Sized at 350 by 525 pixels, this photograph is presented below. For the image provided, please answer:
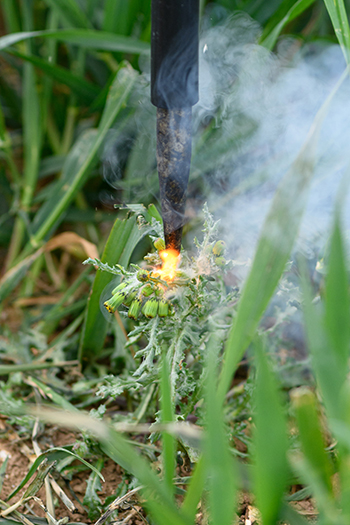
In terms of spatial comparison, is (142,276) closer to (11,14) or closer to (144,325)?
(144,325)

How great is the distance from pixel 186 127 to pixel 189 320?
10.3 inches

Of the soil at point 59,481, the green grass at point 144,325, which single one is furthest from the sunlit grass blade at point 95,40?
the soil at point 59,481

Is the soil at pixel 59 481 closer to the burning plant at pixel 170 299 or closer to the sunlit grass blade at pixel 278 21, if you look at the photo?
the burning plant at pixel 170 299

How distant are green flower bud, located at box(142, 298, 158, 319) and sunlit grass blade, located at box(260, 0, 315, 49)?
682mm

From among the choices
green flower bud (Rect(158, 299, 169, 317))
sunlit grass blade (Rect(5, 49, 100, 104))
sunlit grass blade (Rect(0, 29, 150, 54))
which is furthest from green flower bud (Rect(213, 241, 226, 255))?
sunlit grass blade (Rect(5, 49, 100, 104))

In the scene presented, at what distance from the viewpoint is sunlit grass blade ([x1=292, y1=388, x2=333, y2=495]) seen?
384 mm

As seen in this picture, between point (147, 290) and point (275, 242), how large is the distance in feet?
0.64

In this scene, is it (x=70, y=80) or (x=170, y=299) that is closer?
(x=170, y=299)

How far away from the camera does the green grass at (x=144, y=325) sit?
1.30ft

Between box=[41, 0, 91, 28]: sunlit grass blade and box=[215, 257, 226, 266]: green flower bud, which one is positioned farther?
box=[41, 0, 91, 28]: sunlit grass blade

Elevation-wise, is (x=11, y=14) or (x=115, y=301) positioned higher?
(x=11, y=14)

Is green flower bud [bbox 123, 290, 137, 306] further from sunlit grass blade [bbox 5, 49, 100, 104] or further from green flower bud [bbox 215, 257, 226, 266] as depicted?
sunlit grass blade [bbox 5, 49, 100, 104]

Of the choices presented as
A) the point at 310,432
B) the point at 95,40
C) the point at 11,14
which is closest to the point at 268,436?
the point at 310,432

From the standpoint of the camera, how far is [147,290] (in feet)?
1.94
